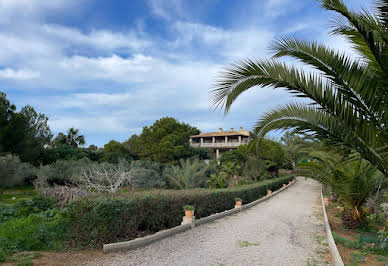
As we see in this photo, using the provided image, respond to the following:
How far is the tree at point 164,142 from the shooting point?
75.0 ft

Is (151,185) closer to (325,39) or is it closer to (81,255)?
(81,255)

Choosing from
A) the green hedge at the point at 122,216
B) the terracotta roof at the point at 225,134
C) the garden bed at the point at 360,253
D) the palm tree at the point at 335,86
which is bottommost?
the garden bed at the point at 360,253

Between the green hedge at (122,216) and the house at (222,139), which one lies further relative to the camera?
the house at (222,139)

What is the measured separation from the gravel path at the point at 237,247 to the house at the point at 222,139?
117ft

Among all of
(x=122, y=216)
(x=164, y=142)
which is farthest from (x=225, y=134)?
(x=122, y=216)

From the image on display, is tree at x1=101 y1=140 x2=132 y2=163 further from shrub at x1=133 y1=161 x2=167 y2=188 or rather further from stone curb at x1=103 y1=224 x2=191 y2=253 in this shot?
stone curb at x1=103 y1=224 x2=191 y2=253

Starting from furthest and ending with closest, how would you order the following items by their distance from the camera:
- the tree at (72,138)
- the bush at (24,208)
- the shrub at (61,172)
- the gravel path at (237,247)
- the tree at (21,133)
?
the tree at (72,138) → the tree at (21,133) → the shrub at (61,172) → the bush at (24,208) → the gravel path at (237,247)

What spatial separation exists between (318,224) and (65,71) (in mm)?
9572

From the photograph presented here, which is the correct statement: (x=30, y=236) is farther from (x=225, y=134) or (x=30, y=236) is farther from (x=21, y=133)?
(x=225, y=134)

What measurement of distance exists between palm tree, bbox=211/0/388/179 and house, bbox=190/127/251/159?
38.3 metres

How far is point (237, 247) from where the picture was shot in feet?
17.0

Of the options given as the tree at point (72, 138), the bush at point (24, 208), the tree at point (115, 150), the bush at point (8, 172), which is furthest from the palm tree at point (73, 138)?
the bush at point (24, 208)

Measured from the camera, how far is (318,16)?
14.3 feet

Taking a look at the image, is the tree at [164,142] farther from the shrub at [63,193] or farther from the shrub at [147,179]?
the shrub at [63,193]
